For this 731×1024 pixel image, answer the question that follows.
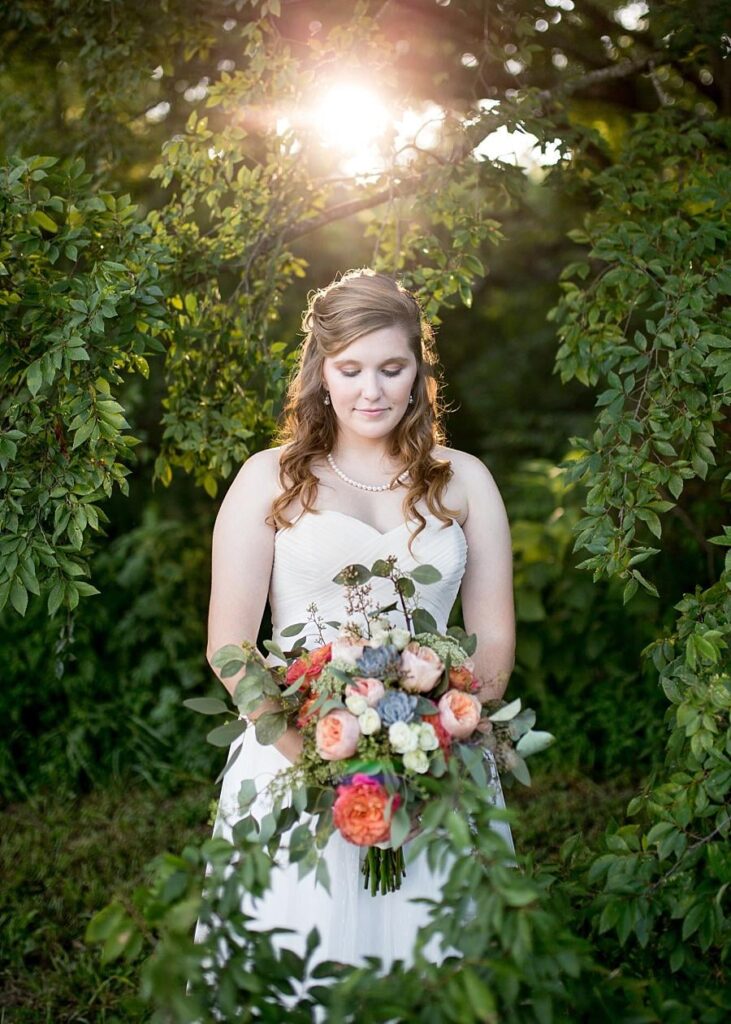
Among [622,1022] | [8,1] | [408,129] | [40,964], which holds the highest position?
[8,1]

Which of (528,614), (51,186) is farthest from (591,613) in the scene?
(51,186)

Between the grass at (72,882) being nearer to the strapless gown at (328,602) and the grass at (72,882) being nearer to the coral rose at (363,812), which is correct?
the strapless gown at (328,602)

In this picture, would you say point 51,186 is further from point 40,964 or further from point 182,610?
point 40,964

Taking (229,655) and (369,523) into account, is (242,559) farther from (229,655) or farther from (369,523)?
(229,655)

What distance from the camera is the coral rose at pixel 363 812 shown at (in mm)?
1930

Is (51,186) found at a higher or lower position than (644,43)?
lower

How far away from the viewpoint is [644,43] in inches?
182

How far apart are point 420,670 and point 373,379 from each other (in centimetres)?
94

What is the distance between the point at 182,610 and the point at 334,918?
132 inches

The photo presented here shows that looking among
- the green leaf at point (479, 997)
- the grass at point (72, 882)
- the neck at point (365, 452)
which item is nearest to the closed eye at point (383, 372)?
the neck at point (365, 452)

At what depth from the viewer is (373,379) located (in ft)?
8.80

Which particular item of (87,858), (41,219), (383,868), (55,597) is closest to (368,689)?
(383,868)

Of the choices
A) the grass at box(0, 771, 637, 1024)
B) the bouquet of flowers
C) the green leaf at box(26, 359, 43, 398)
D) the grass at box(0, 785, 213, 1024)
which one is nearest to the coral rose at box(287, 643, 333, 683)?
the bouquet of flowers

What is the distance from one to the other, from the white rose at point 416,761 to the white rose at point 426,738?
0.05 feet
